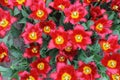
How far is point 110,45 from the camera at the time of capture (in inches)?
74.5

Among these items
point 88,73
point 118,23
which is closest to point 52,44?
Result: point 88,73

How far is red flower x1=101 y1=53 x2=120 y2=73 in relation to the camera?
1.85m

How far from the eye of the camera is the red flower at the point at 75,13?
192cm

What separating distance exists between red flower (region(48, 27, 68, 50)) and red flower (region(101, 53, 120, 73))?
23 centimetres

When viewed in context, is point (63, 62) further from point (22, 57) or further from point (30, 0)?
point (30, 0)

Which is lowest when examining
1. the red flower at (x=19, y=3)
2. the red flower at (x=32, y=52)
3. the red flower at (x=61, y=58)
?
the red flower at (x=61, y=58)

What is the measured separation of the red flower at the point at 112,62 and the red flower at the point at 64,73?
0.61ft

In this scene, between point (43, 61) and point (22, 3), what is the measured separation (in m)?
0.36

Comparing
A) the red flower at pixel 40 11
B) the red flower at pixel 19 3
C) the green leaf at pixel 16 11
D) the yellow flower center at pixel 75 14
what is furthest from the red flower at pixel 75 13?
the green leaf at pixel 16 11

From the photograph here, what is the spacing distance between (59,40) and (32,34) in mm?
155

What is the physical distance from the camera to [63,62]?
1.92m

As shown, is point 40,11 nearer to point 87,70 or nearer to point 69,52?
point 69,52

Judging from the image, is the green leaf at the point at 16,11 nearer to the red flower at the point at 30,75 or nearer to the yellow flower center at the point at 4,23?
the yellow flower center at the point at 4,23

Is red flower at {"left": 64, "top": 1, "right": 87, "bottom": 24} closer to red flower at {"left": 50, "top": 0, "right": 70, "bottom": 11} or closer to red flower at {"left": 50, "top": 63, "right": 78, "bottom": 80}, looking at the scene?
red flower at {"left": 50, "top": 0, "right": 70, "bottom": 11}
